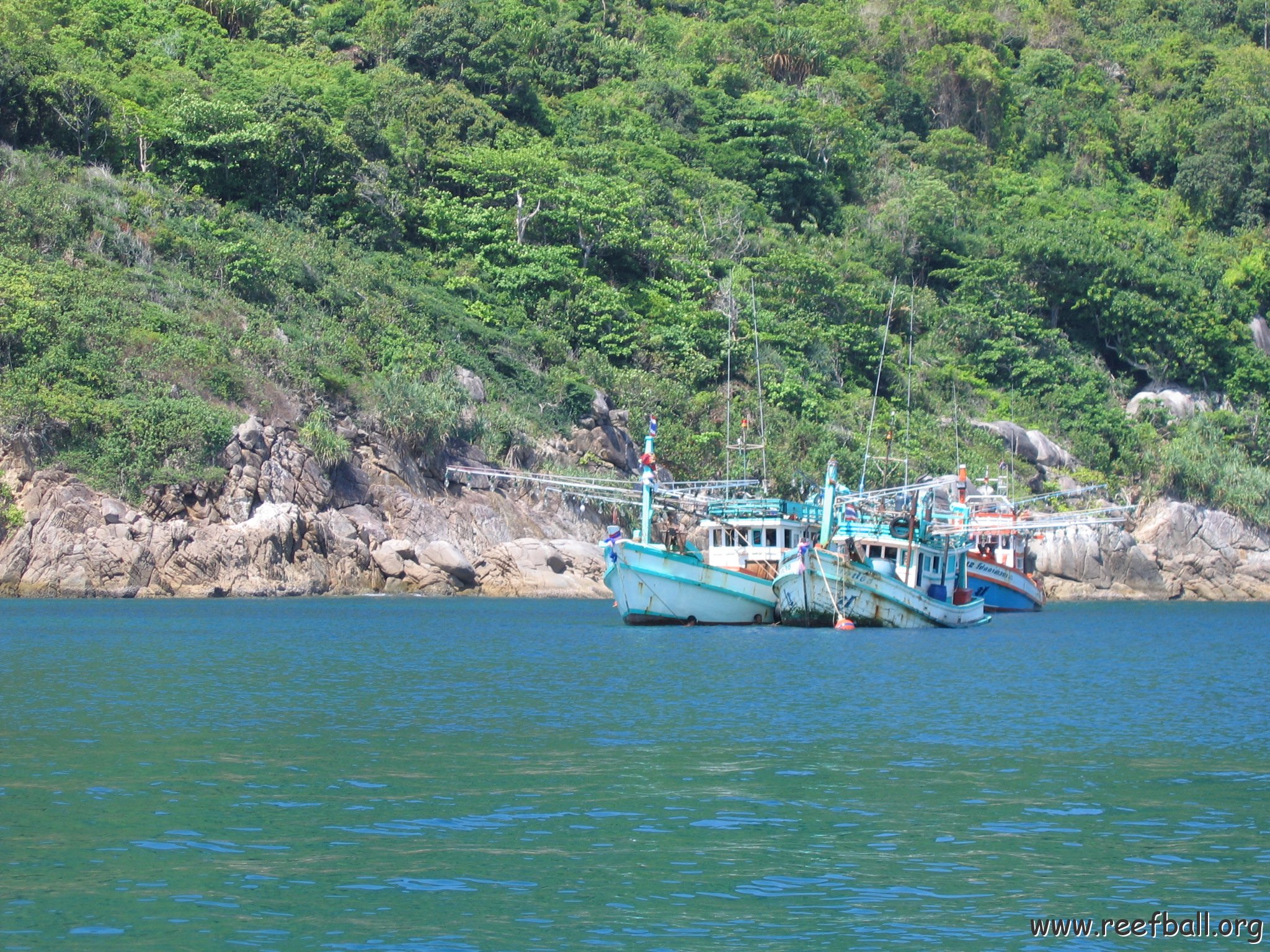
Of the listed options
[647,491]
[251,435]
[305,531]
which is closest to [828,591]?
[647,491]

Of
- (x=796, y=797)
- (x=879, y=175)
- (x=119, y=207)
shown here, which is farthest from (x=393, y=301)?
(x=796, y=797)

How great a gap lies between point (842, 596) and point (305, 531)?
76.9ft

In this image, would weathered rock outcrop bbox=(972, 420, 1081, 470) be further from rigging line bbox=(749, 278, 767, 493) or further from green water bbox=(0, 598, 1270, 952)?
green water bbox=(0, 598, 1270, 952)

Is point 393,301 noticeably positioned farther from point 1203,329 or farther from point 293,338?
point 1203,329

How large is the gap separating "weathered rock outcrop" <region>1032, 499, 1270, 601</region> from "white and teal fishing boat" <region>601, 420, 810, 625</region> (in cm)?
3174

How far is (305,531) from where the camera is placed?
63812 millimetres

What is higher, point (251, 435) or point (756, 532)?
point (251, 435)

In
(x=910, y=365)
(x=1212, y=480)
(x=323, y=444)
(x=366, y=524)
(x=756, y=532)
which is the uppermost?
(x=910, y=365)

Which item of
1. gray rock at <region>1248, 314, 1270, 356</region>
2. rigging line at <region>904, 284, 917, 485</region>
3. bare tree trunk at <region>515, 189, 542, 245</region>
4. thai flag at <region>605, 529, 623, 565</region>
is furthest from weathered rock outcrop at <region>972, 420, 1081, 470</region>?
thai flag at <region>605, 529, 623, 565</region>

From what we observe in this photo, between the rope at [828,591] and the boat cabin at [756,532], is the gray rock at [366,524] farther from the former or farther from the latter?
the rope at [828,591]

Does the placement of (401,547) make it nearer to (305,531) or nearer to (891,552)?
(305,531)

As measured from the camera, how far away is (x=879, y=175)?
4626 inches

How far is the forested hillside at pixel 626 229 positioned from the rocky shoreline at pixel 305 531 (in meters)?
1.61

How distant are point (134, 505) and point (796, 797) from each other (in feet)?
149
